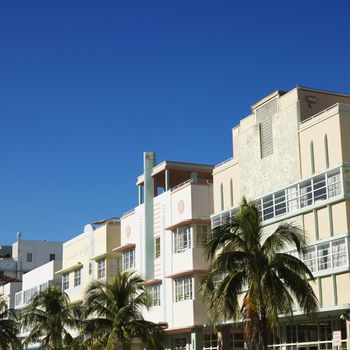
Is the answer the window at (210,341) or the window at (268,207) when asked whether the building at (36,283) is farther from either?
the window at (268,207)

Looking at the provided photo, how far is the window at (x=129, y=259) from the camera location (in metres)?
59.5

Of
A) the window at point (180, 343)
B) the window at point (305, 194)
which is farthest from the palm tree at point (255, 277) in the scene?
the window at point (180, 343)

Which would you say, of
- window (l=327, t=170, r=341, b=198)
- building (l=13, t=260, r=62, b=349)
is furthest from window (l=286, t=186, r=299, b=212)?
building (l=13, t=260, r=62, b=349)

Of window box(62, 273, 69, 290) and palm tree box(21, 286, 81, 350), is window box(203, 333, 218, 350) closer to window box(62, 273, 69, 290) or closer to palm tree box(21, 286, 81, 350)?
palm tree box(21, 286, 81, 350)

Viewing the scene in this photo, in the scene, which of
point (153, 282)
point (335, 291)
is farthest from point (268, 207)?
point (153, 282)

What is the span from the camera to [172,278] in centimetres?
5312

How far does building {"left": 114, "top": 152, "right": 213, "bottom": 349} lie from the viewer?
50.7 metres

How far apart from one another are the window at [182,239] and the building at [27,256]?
5693 cm

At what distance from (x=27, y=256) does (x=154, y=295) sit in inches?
2167

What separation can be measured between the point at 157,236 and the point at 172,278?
4201 millimetres

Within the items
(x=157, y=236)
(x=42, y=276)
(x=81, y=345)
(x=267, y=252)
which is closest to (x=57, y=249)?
(x=42, y=276)

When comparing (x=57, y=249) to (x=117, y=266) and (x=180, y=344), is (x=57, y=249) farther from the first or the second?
(x=180, y=344)

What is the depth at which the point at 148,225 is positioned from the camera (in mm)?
57031

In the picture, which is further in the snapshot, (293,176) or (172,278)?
(172,278)
